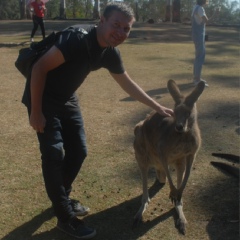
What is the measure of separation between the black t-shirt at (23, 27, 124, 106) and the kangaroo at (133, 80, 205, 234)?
485 mm

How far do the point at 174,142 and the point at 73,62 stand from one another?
0.77 metres

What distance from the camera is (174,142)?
239cm

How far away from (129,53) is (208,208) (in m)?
6.87

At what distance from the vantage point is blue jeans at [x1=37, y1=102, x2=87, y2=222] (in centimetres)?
213

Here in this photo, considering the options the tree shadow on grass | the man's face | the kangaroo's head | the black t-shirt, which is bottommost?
the tree shadow on grass

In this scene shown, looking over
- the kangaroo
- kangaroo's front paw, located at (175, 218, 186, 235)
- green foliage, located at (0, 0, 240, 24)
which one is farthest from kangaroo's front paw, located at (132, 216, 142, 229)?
green foliage, located at (0, 0, 240, 24)

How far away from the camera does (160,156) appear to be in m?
2.44

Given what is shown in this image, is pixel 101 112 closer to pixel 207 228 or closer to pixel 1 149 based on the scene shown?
pixel 1 149

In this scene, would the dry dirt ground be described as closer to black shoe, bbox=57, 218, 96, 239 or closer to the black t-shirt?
black shoe, bbox=57, 218, 96, 239

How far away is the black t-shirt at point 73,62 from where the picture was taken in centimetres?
197

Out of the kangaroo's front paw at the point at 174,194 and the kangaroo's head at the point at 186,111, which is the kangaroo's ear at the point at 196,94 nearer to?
the kangaroo's head at the point at 186,111

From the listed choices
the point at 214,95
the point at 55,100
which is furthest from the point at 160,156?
the point at 214,95

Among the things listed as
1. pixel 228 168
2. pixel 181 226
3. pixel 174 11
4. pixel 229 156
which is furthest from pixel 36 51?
pixel 174 11

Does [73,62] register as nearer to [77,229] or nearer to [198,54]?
[77,229]
